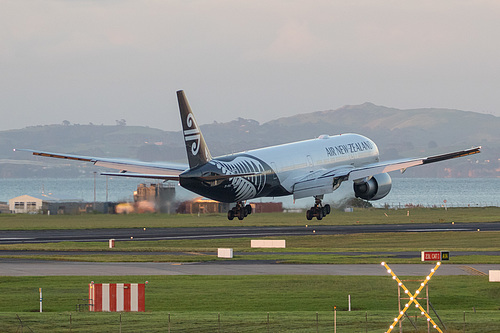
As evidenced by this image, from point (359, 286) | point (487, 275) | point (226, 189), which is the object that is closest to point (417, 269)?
point (487, 275)

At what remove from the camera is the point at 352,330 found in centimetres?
4406

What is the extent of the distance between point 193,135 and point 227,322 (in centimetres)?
3382

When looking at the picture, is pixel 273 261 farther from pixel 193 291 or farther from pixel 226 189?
pixel 193 291

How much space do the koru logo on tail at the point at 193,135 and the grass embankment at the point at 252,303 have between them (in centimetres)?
1366

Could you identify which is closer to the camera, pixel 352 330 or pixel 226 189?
pixel 352 330

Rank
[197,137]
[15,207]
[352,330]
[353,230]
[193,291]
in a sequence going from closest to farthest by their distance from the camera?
[352,330]
[193,291]
[197,137]
[353,230]
[15,207]

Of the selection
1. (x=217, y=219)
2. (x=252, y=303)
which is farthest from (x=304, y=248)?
(x=217, y=219)

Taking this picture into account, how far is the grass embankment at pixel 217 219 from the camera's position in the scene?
444 feet

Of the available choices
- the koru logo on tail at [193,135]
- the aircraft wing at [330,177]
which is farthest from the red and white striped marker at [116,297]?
the aircraft wing at [330,177]

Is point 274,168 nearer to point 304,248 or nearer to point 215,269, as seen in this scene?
point 304,248

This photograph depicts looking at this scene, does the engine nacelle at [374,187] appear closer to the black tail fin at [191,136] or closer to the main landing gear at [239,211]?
the main landing gear at [239,211]

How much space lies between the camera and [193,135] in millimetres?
78750

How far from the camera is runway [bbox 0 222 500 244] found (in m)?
110

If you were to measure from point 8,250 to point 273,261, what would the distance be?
29024mm
